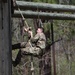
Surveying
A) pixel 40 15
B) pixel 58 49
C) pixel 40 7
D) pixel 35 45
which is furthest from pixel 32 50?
pixel 58 49

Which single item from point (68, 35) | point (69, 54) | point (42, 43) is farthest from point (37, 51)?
point (69, 54)

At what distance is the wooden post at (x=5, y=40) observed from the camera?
160 inches

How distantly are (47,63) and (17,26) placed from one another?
82.2 inches

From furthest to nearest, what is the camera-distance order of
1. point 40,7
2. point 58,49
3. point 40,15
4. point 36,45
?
point 58,49 < point 40,15 < point 40,7 < point 36,45

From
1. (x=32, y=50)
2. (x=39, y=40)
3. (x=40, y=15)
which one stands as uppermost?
(x=40, y=15)

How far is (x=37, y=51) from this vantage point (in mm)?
4465

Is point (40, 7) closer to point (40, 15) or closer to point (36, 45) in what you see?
point (40, 15)

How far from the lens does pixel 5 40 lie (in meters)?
4.12

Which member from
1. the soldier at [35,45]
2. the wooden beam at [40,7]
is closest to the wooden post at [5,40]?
the soldier at [35,45]

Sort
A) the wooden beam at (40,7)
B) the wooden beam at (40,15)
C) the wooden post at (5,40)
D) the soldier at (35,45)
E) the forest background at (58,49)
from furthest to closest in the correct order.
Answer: the forest background at (58,49), the wooden beam at (40,15), the wooden beam at (40,7), the soldier at (35,45), the wooden post at (5,40)

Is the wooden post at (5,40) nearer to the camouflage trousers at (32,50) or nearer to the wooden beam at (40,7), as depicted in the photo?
the camouflage trousers at (32,50)

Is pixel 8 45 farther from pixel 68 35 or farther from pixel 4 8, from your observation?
pixel 68 35

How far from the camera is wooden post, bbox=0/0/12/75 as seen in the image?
4.07 m

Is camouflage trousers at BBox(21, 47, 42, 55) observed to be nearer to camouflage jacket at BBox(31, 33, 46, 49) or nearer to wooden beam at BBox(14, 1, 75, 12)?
camouflage jacket at BBox(31, 33, 46, 49)
